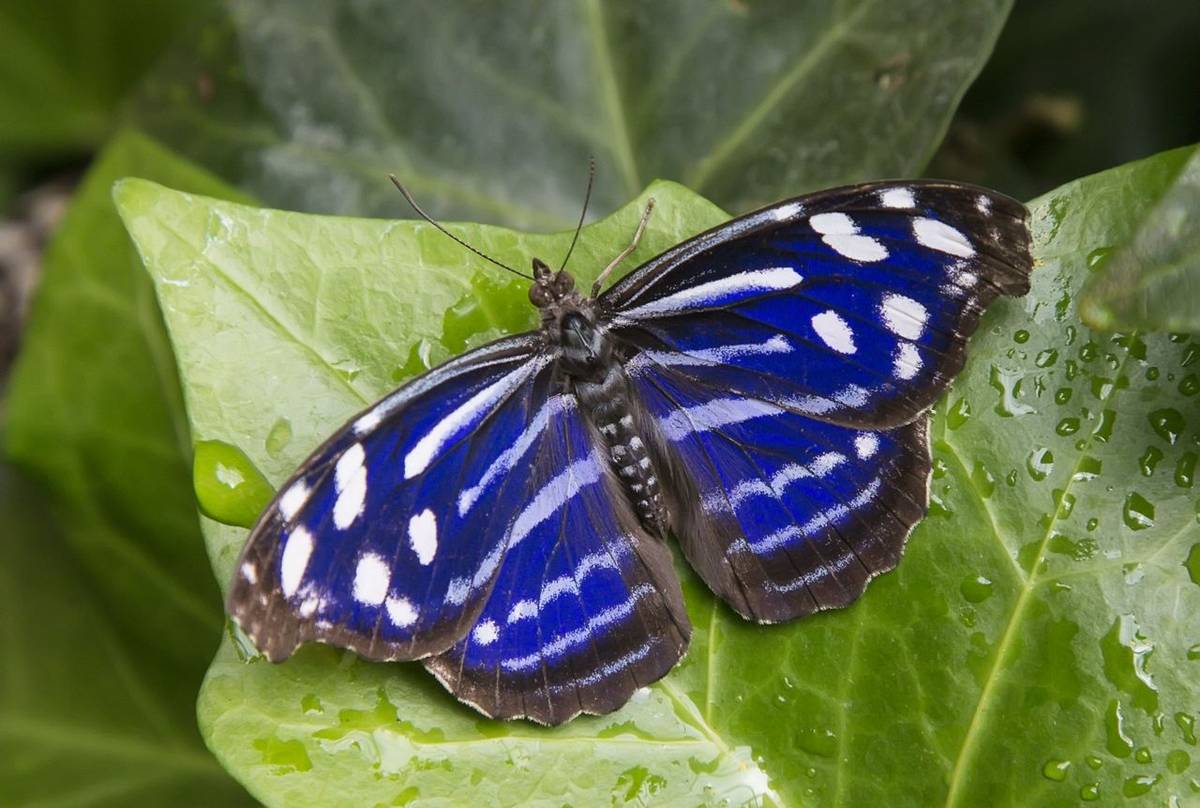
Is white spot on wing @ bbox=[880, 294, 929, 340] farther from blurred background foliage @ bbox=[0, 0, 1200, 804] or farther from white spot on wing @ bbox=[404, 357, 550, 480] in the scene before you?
white spot on wing @ bbox=[404, 357, 550, 480]

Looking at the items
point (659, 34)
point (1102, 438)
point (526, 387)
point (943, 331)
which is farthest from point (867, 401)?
point (659, 34)

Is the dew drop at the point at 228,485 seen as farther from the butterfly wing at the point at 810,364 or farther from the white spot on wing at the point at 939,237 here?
the white spot on wing at the point at 939,237

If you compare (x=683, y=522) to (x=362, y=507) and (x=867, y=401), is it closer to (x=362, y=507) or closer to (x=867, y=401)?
(x=867, y=401)

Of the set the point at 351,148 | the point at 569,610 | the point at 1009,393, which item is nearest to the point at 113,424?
the point at 351,148

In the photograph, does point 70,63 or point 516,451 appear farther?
point 70,63

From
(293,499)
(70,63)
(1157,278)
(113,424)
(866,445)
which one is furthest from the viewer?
(70,63)

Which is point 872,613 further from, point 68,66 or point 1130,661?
point 68,66
